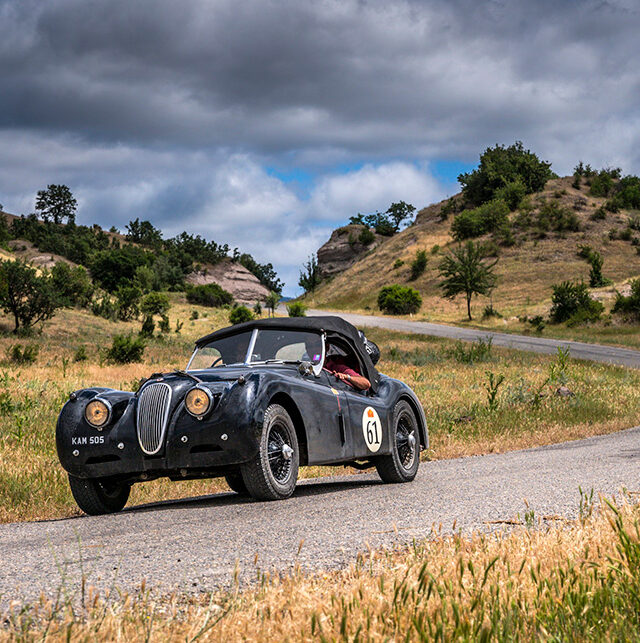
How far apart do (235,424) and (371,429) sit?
2348 mm

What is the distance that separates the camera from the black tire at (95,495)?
7.26m

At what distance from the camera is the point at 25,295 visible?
1718 inches

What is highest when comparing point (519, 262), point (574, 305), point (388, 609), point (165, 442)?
point (519, 262)

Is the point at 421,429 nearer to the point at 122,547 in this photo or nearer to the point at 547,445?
the point at 547,445

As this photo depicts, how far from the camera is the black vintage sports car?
6605 mm

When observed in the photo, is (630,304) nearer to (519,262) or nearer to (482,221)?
(519,262)

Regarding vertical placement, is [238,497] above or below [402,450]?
below

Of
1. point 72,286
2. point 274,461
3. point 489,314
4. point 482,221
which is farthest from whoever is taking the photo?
point 482,221

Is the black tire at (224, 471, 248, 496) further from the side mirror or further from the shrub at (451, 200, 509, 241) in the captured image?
the shrub at (451, 200, 509, 241)

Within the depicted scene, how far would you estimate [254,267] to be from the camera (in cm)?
16575

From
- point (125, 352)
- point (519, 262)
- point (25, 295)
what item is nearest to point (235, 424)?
point (125, 352)

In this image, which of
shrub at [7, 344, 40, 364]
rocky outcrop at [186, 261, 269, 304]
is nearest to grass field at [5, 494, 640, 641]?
shrub at [7, 344, 40, 364]

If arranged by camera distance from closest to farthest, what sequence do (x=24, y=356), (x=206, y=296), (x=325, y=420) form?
(x=325, y=420) < (x=24, y=356) < (x=206, y=296)

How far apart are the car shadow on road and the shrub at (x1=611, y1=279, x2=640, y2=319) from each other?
1927 inches
